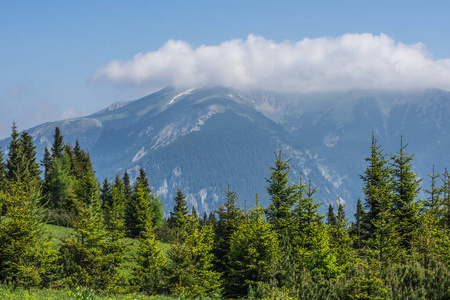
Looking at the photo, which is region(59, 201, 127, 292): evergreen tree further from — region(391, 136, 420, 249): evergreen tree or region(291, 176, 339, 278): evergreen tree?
region(391, 136, 420, 249): evergreen tree

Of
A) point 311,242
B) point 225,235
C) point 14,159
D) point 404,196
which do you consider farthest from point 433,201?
point 14,159

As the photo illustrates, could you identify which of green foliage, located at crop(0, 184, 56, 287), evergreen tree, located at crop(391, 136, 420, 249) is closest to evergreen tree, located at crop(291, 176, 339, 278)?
evergreen tree, located at crop(391, 136, 420, 249)

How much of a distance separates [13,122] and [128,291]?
204 ft

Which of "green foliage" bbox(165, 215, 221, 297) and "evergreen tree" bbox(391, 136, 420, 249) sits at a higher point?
"evergreen tree" bbox(391, 136, 420, 249)

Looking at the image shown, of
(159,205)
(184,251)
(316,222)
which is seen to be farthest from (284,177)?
(159,205)

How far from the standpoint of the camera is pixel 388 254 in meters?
29.0

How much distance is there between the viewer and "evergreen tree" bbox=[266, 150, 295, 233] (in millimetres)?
33281

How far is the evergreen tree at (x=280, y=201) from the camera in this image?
1310 inches

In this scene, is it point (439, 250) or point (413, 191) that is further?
point (413, 191)

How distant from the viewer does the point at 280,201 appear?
33.9 metres

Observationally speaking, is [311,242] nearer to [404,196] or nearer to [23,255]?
[404,196]

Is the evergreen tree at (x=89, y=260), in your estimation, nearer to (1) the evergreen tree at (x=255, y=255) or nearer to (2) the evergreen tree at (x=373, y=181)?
(1) the evergreen tree at (x=255, y=255)

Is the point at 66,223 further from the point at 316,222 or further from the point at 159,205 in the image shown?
→ the point at 316,222

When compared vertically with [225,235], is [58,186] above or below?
above
